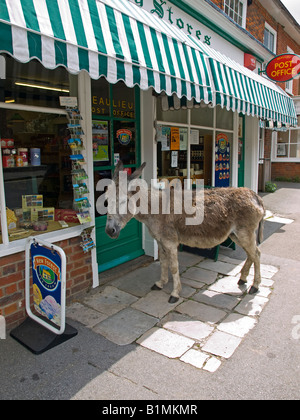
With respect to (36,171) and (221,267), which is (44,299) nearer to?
(36,171)

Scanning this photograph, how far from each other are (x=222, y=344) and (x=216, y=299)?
992 millimetres

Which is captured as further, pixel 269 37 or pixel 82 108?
pixel 269 37

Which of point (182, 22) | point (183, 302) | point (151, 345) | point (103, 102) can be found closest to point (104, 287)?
point (183, 302)

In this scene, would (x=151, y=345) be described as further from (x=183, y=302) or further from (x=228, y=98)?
(x=228, y=98)

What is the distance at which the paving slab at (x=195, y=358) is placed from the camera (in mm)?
2959

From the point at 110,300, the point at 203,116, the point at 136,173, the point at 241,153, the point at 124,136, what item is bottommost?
the point at 110,300

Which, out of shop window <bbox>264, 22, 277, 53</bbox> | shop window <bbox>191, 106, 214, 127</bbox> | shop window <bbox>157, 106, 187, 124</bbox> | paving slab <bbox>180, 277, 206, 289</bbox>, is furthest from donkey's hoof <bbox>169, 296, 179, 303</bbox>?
shop window <bbox>264, 22, 277, 53</bbox>

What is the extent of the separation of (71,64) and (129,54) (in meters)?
0.78

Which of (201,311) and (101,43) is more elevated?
(101,43)

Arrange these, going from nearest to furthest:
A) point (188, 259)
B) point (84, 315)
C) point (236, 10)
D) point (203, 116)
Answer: point (84, 315)
point (188, 259)
point (203, 116)
point (236, 10)

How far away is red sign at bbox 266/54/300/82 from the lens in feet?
25.7

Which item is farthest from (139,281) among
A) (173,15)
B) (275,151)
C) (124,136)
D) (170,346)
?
(275,151)

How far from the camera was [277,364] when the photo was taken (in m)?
2.94

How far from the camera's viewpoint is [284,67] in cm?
802
